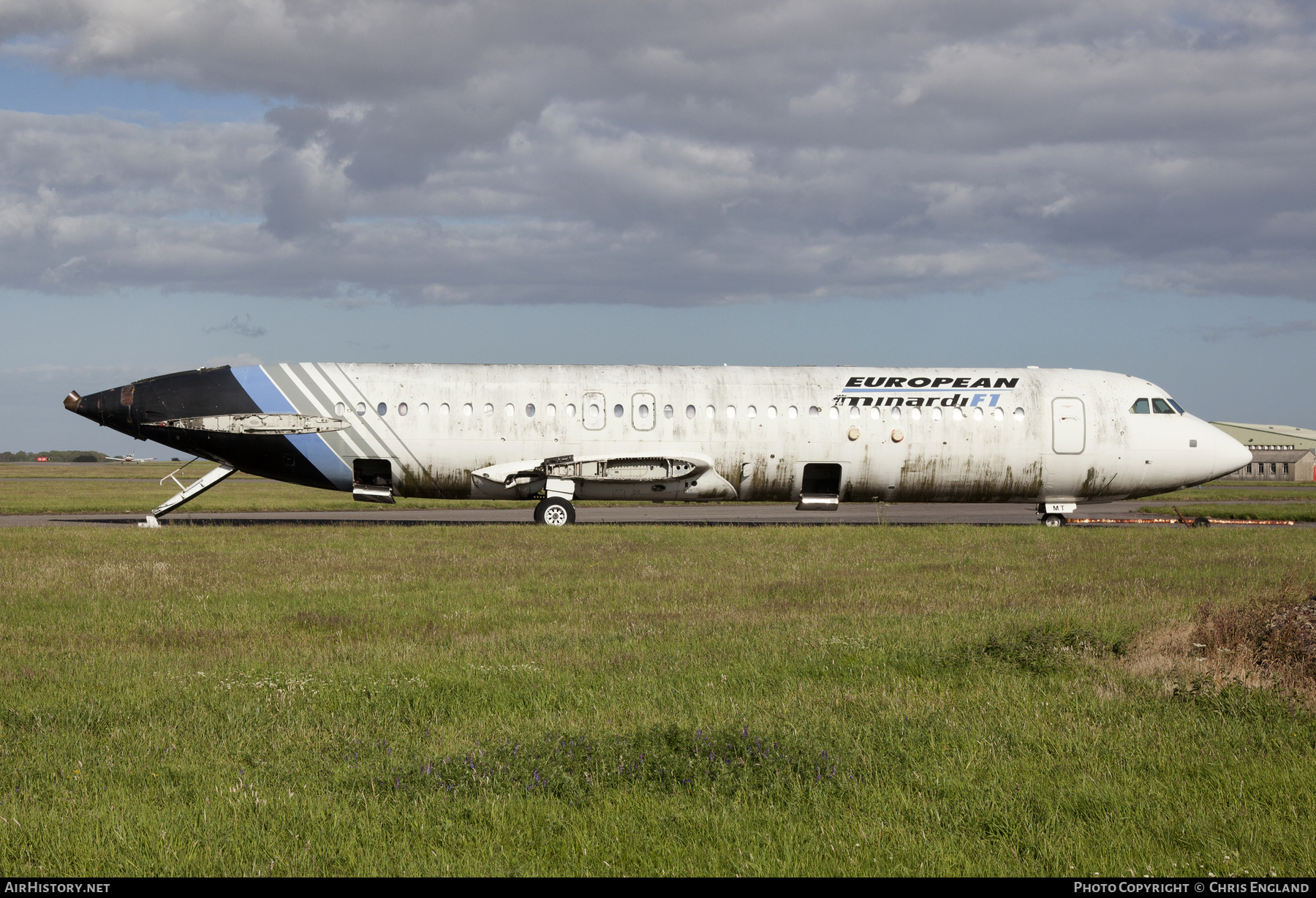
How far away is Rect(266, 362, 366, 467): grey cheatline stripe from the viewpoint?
31047mm

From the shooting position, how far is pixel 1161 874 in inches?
229

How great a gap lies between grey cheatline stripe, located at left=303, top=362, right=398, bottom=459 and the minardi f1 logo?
14.1 m

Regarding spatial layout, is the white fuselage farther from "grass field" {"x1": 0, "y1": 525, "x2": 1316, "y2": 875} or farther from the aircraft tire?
"grass field" {"x1": 0, "y1": 525, "x2": 1316, "y2": 875}

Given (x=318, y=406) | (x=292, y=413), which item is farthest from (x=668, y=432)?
(x=292, y=413)

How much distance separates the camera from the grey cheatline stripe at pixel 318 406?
31.0m

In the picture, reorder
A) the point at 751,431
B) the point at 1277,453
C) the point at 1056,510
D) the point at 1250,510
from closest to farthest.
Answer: the point at 751,431, the point at 1056,510, the point at 1250,510, the point at 1277,453

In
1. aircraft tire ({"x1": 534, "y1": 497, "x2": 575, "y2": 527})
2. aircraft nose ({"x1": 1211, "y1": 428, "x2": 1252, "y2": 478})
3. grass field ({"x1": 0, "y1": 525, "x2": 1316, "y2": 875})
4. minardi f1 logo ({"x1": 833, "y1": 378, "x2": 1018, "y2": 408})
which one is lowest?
grass field ({"x1": 0, "y1": 525, "x2": 1316, "y2": 875})

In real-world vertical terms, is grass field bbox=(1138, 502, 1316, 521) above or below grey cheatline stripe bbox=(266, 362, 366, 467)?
below

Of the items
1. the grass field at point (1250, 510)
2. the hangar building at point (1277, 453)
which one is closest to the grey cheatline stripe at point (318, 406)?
the grass field at point (1250, 510)

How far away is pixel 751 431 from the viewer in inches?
Result: 1256

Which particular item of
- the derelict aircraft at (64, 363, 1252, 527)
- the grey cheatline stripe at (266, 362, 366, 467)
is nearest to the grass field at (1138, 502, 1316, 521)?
the derelict aircraft at (64, 363, 1252, 527)

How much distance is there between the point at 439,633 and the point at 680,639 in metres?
3.16

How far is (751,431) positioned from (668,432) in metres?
2.60

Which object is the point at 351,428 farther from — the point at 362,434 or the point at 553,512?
the point at 553,512
